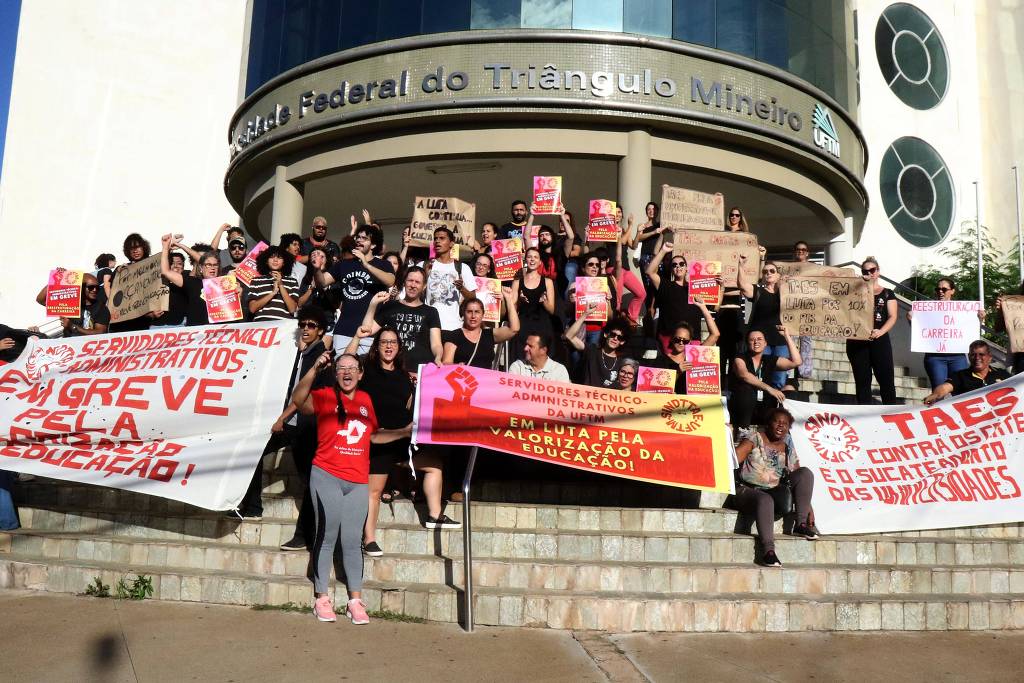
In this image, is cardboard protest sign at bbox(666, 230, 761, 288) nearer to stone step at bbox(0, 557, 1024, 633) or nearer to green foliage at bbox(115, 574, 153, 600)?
stone step at bbox(0, 557, 1024, 633)

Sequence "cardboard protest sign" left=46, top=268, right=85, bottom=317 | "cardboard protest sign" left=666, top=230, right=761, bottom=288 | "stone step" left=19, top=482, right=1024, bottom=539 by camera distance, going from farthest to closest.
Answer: "cardboard protest sign" left=666, top=230, right=761, bottom=288
"cardboard protest sign" left=46, top=268, right=85, bottom=317
"stone step" left=19, top=482, right=1024, bottom=539

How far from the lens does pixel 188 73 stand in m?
23.1

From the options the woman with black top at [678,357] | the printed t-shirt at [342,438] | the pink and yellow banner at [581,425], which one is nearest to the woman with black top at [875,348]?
the woman with black top at [678,357]

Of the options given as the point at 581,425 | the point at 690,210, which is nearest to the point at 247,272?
the point at 581,425

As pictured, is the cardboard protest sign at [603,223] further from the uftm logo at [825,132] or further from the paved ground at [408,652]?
the uftm logo at [825,132]

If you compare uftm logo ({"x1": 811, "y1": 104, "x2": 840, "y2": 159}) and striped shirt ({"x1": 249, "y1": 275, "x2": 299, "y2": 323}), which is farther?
uftm logo ({"x1": 811, "y1": 104, "x2": 840, "y2": 159})

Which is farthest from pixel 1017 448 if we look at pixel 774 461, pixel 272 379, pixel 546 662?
pixel 272 379

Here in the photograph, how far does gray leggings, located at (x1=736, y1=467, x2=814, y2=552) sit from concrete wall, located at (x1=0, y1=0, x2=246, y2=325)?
18.4 metres

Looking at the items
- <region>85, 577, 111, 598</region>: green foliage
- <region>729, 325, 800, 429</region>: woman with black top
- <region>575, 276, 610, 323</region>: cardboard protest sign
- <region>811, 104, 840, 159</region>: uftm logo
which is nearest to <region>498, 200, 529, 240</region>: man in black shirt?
<region>575, 276, 610, 323</region>: cardboard protest sign

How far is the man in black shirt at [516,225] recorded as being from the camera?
11492 mm

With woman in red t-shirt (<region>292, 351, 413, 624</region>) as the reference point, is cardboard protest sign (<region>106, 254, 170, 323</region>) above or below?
above

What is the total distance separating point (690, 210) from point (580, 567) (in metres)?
6.95

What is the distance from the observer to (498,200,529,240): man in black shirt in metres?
11.5

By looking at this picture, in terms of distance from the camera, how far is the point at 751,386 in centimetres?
877
